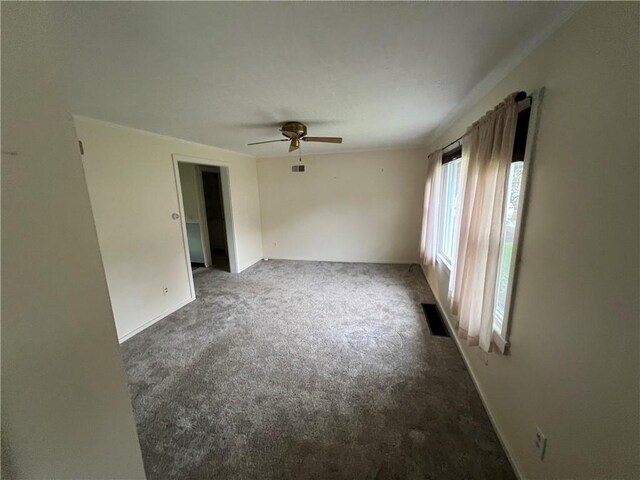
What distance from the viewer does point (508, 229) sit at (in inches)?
58.1

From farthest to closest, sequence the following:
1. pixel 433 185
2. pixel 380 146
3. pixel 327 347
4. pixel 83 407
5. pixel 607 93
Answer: pixel 380 146 → pixel 433 185 → pixel 327 347 → pixel 607 93 → pixel 83 407

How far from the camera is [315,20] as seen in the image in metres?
0.99

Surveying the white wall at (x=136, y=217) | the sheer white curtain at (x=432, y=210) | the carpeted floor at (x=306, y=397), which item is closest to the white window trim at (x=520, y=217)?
the carpeted floor at (x=306, y=397)

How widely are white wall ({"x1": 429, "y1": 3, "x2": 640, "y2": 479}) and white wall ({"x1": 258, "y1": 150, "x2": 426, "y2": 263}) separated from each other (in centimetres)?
318

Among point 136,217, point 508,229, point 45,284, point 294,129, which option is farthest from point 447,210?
point 136,217

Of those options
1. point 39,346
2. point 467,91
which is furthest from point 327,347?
point 467,91

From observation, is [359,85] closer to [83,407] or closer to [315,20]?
[315,20]

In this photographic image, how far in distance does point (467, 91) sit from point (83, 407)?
258 centimetres

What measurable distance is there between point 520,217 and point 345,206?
3.60 m

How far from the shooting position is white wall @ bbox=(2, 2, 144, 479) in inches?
18.3

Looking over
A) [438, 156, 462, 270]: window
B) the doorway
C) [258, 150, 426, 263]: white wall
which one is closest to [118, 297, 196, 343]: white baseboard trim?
the doorway

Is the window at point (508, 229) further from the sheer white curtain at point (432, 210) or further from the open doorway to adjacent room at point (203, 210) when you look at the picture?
the open doorway to adjacent room at point (203, 210)

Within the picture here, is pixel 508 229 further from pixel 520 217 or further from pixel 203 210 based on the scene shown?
pixel 203 210

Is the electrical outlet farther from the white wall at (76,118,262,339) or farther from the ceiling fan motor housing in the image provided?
the white wall at (76,118,262,339)
